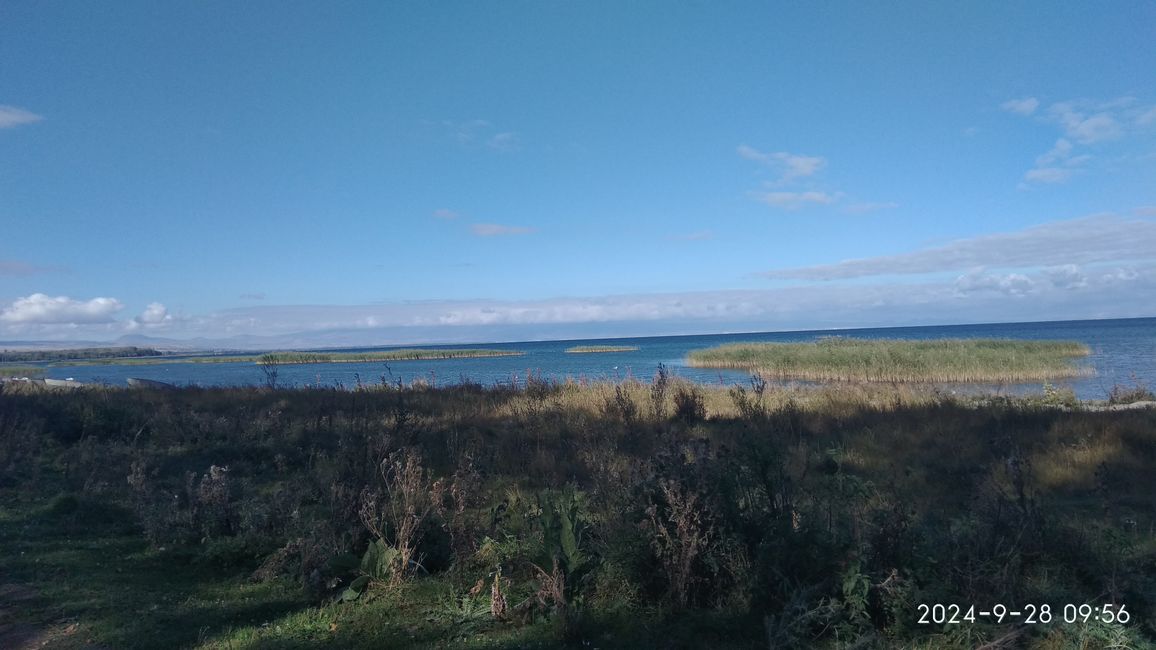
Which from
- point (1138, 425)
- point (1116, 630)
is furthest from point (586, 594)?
point (1138, 425)

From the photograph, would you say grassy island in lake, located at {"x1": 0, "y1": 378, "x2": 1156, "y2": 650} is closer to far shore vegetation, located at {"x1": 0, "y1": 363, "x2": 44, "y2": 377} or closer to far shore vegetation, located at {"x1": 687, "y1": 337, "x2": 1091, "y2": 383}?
far shore vegetation, located at {"x1": 687, "y1": 337, "x2": 1091, "y2": 383}

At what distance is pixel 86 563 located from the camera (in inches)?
225

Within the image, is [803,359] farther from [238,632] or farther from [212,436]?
[238,632]

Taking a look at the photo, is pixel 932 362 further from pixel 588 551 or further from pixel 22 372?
pixel 22 372

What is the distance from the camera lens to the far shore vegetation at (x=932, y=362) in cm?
3094
